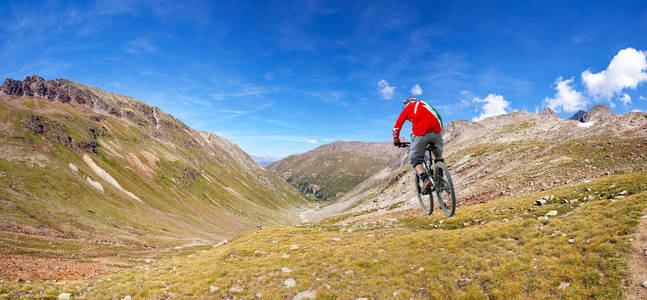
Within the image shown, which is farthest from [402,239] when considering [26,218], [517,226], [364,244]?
[26,218]

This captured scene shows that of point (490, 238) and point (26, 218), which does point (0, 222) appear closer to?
point (26, 218)

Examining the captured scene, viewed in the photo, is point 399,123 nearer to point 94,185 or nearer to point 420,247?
point 420,247

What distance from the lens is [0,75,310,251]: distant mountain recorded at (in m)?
72.9

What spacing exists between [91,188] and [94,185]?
4732mm

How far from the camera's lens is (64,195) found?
87812 mm

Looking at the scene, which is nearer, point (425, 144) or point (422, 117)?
point (422, 117)

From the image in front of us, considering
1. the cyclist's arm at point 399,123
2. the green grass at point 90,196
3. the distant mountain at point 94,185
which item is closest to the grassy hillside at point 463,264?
the cyclist's arm at point 399,123

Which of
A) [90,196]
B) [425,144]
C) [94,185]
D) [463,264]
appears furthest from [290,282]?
[94,185]

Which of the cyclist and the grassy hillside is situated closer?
the grassy hillside

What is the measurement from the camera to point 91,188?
10156cm

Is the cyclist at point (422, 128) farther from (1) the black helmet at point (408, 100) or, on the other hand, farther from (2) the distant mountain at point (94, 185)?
(2) the distant mountain at point (94, 185)

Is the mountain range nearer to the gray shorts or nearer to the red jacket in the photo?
the gray shorts

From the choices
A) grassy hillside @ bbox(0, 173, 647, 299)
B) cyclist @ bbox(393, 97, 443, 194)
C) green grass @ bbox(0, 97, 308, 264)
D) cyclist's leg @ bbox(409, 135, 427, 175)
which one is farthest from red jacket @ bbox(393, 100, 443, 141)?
green grass @ bbox(0, 97, 308, 264)

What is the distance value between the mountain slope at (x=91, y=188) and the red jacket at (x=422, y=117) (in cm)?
6491
